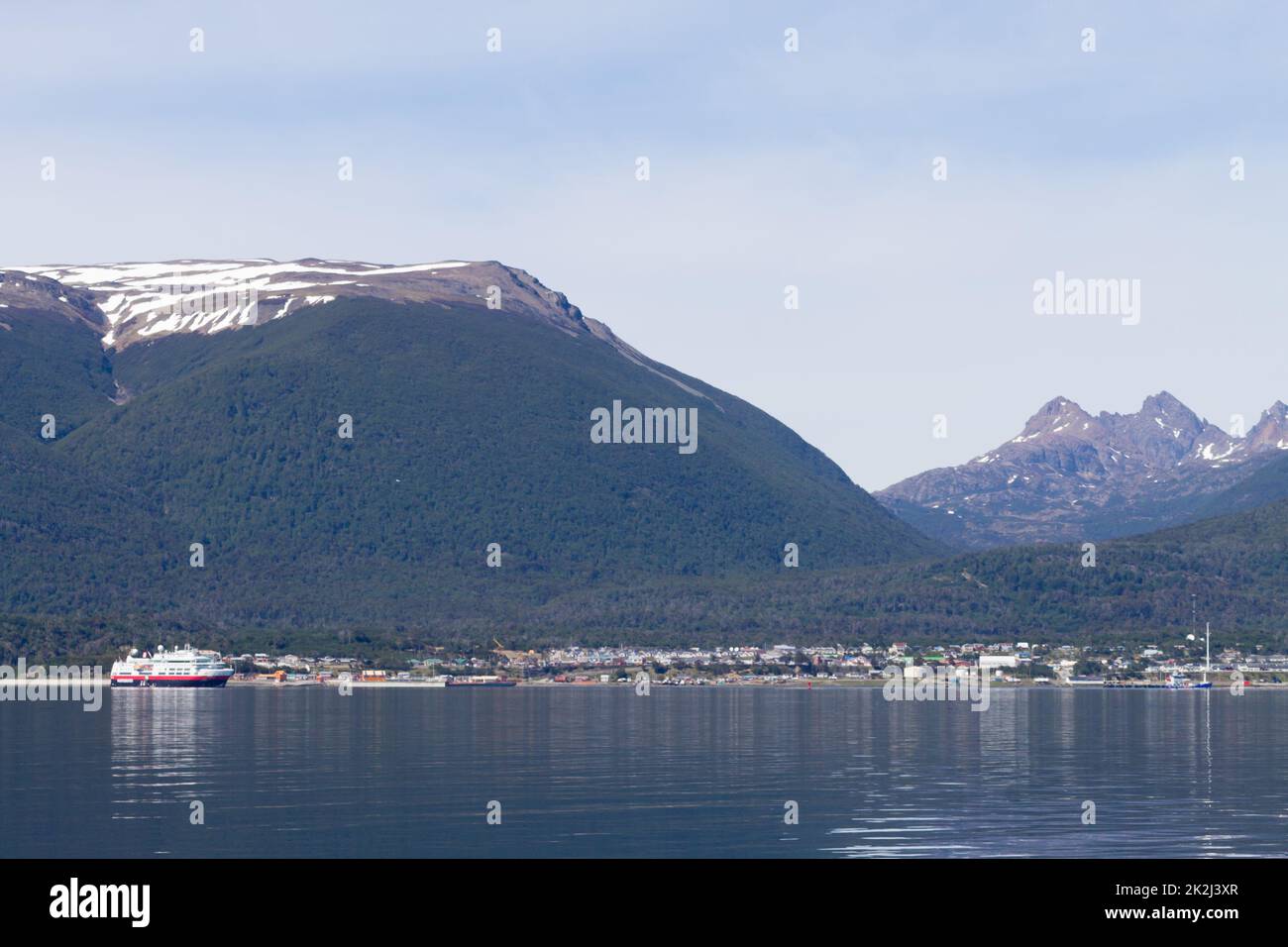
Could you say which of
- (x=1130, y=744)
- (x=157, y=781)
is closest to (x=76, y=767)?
(x=157, y=781)
